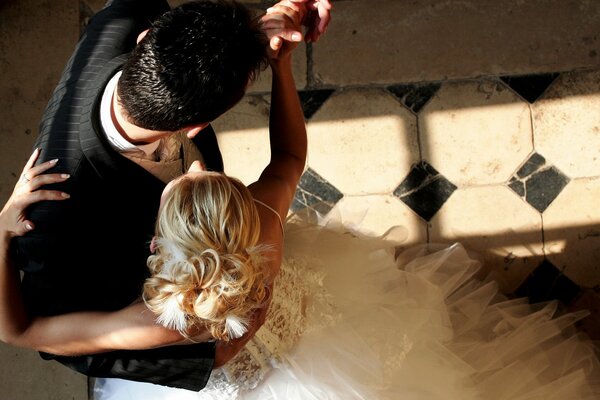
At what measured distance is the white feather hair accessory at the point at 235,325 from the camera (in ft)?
3.96

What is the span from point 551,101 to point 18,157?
1885 mm

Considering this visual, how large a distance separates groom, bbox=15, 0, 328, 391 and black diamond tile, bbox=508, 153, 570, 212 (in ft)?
4.23

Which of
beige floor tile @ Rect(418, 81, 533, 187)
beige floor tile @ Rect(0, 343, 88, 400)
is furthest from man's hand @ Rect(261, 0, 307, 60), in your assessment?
beige floor tile @ Rect(0, 343, 88, 400)

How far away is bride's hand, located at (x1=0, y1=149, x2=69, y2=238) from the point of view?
1247 millimetres

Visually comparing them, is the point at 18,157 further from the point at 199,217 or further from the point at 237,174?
the point at 199,217

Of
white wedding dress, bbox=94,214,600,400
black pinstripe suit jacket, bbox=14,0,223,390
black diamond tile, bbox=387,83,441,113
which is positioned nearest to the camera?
black pinstripe suit jacket, bbox=14,0,223,390

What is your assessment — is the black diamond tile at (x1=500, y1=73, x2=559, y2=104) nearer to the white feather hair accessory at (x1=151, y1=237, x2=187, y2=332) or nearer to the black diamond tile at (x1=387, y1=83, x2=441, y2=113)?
the black diamond tile at (x1=387, y1=83, x2=441, y2=113)

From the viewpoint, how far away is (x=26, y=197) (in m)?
1.25

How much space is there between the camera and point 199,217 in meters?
1.16

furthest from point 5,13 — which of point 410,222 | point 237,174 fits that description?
point 410,222

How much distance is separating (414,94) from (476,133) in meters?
0.26

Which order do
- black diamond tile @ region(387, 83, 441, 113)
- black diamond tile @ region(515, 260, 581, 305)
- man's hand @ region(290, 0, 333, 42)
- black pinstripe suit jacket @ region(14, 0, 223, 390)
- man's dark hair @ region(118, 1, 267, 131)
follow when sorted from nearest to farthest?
man's dark hair @ region(118, 1, 267, 131)
black pinstripe suit jacket @ region(14, 0, 223, 390)
man's hand @ region(290, 0, 333, 42)
black diamond tile @ region(515, 260, 581, 305)
black diamond tile @ region(387, 83, 441, 113)

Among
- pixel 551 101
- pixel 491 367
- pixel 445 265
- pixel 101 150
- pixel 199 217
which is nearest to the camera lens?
pixel 199 217

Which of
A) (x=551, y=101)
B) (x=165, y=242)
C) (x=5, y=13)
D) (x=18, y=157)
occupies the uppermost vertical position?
(x=165, y=242)
